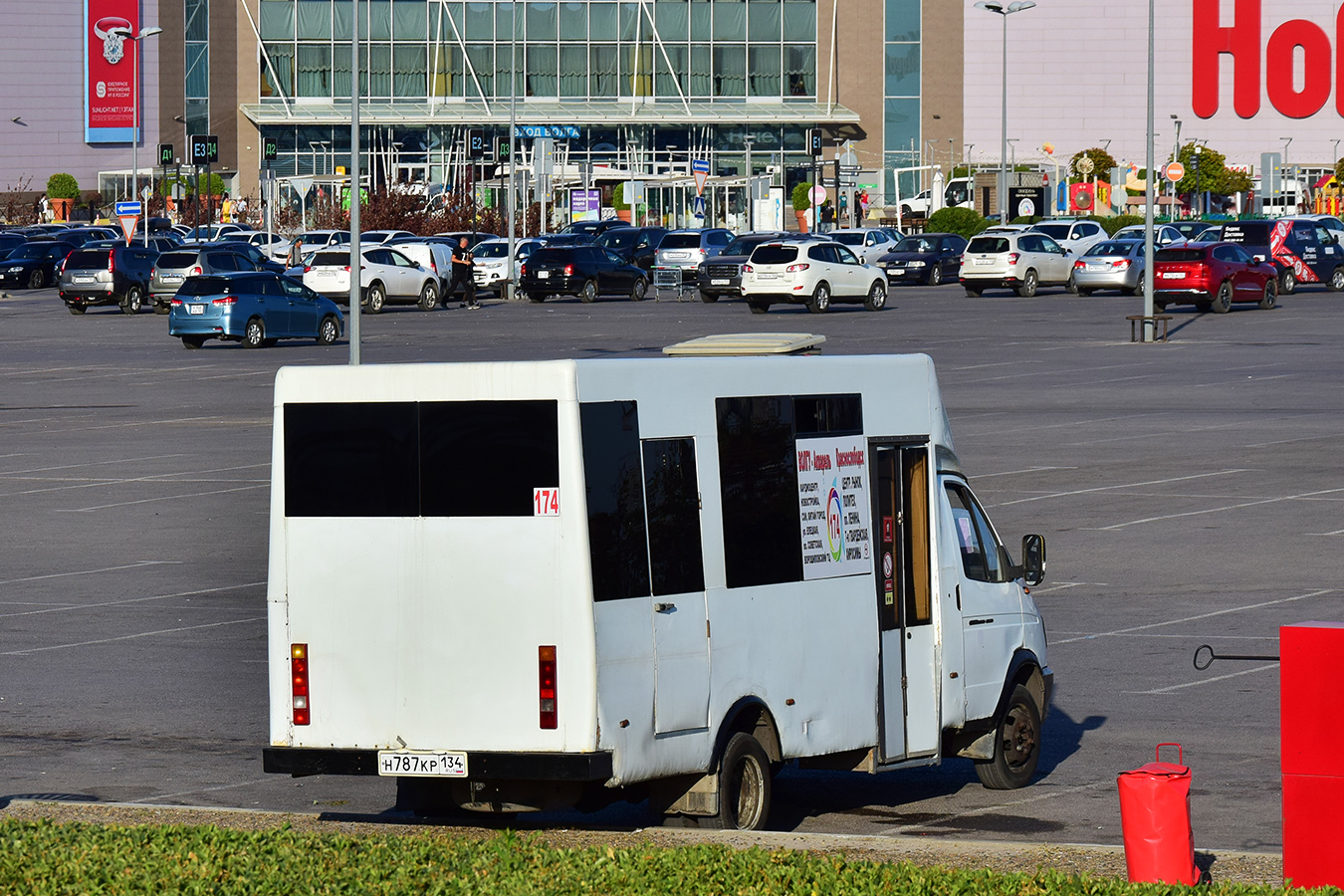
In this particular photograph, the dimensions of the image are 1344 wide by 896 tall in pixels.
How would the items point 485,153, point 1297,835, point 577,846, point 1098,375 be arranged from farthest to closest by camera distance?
point 485,153, point 1098,375, point 577,846, point 1297,835

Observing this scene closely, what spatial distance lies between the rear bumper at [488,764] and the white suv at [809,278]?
41.3 meters

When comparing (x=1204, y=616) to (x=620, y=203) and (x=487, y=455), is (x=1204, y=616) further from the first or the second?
(x=620, y=203)

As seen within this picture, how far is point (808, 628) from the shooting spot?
9133 millimetres

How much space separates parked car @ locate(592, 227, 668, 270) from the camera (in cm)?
6750

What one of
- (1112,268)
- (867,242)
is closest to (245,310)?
(1112,268)

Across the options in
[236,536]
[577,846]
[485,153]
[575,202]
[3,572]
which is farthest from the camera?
[485,153]

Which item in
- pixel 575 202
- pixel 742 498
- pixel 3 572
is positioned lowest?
pixel 3 572

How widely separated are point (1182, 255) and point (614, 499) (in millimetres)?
41217

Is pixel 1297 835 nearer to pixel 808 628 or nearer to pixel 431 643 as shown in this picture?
pixel 808 628

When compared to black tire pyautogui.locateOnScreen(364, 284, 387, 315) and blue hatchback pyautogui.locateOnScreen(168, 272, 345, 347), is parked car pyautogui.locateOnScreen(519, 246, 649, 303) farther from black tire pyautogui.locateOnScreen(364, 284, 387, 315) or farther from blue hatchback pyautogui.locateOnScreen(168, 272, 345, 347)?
blue hatchback pyautogui.locateOnScreen(168, 272, 345, 347)

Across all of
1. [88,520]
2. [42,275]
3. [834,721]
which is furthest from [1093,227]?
[834,721]

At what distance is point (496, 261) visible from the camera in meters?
62.3

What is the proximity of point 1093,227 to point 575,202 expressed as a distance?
2773 centimetres

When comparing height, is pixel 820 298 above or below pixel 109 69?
below
